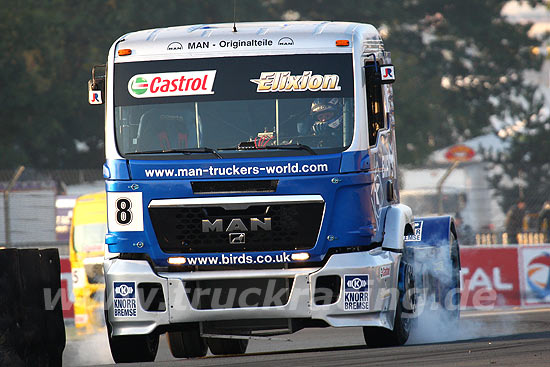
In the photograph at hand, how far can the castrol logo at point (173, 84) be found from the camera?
34.6 feet

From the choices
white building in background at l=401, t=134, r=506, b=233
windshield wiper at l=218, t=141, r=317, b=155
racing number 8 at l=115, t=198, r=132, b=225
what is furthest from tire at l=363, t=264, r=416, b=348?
white building in background at l=401, t=134, r=506, b=233

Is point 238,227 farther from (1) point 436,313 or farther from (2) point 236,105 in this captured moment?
(1) point 436,313

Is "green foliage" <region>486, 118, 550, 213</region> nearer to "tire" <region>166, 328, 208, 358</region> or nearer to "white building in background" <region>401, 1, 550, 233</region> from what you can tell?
"white building in background" <region>401, 1, 550, 233</region>

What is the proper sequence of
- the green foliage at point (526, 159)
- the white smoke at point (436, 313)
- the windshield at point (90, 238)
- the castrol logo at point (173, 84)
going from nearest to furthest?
1. the castrol logo at point (173, 84)
2. the white smoke at point (436, 313)
3. the windshield at point (90, 238)
4. the green foliage at point (526, 159)

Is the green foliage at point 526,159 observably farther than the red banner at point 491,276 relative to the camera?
Yes

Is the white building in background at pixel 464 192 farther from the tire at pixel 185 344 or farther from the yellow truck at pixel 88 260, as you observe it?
the tire at pixel 185 344

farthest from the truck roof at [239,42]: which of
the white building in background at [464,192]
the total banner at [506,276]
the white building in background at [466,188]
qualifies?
the white building in background at [466,188]

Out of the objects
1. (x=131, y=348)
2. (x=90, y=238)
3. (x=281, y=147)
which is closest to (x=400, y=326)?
(x=281, y=147)

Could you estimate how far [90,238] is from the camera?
832 inches

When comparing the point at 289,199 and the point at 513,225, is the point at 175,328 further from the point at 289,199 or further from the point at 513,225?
the point at 513,225

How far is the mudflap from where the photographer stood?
507 inches

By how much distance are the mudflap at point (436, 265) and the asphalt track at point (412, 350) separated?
261 millimetres

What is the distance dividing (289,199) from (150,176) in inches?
47.4

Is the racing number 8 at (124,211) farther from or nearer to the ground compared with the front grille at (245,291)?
farther from the ground
